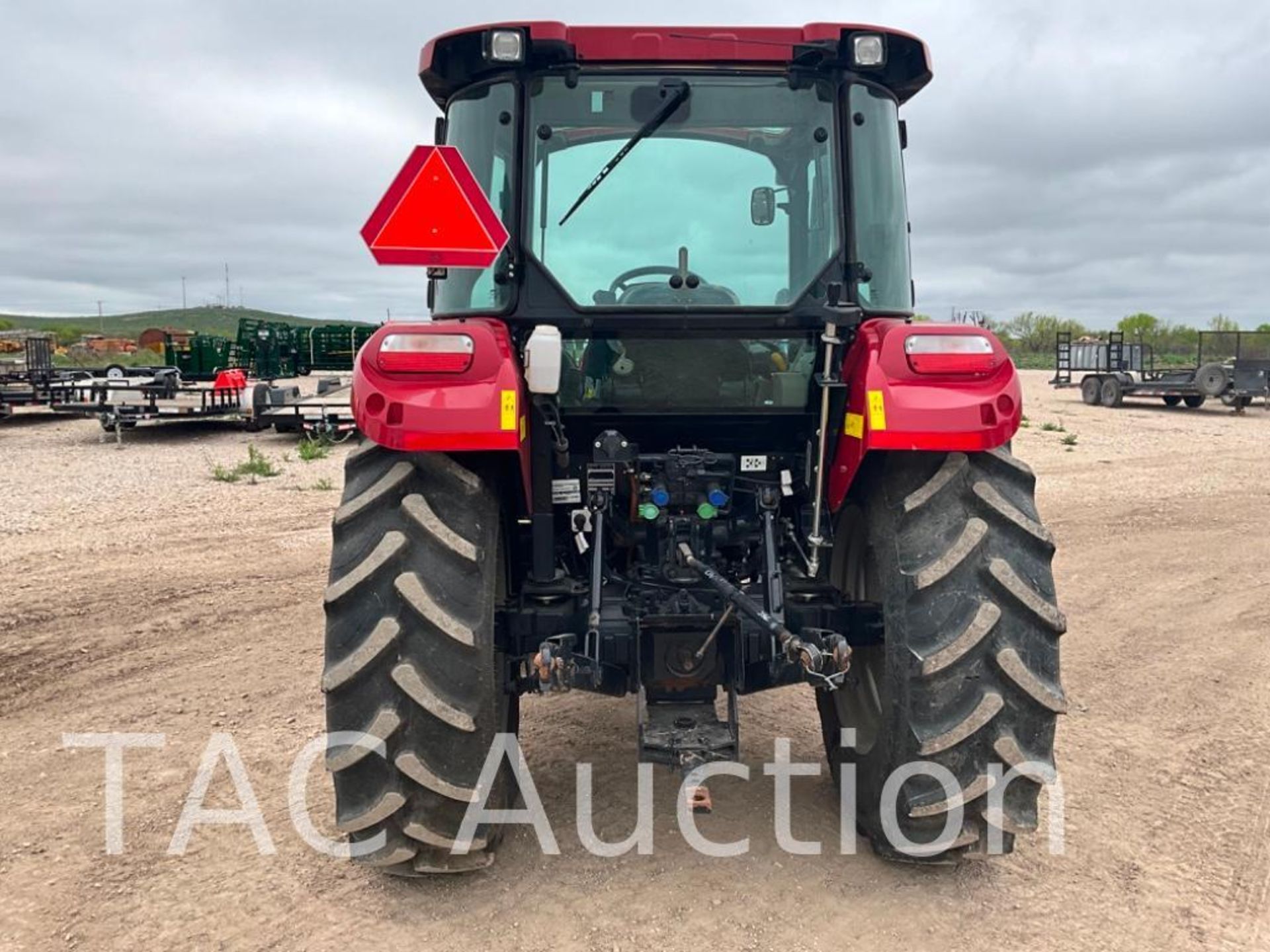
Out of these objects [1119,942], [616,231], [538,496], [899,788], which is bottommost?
[1119,942]

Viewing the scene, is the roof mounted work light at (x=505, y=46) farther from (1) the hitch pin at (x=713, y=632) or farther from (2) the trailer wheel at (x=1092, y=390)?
(2) the trailer wheel at (x=1092, y=390)

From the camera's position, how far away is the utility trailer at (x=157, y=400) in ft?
54.3

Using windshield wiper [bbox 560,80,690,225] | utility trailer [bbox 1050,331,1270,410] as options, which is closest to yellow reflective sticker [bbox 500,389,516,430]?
windshield wiper [bbox 560,80,690,225]

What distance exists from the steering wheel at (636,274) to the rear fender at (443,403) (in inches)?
20.3

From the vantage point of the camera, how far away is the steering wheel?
344 cm

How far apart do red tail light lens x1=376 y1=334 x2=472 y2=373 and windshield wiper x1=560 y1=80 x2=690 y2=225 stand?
0.77 meters

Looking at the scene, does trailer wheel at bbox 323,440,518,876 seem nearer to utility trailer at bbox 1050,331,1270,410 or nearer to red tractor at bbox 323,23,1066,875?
red tractor at bbox 323,23,1066,875

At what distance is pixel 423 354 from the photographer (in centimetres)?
306

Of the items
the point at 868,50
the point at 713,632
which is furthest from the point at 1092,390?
the point at 713,632

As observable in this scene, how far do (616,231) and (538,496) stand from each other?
935 millimetres

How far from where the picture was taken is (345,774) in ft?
9.86

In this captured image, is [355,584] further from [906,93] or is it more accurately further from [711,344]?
[906,93]

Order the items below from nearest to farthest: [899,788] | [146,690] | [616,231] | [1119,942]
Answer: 1. [1119,942]
2. [899,788]
3. [616,231]
4. [146,690]

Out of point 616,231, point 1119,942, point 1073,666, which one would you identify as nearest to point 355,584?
point 616,231
